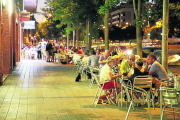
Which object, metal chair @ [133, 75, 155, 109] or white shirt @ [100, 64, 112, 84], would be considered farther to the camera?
white shirt @ [100, 64, 112, 84]

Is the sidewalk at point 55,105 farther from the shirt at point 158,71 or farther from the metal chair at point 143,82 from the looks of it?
the shirt at point 158,71

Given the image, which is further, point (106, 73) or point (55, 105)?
point (106, 73)

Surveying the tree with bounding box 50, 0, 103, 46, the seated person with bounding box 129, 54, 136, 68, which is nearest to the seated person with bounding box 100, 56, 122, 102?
the seated person with bounding box 129, 54, 136, 68

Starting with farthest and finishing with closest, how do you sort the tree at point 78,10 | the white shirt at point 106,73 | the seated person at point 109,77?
the tree at point 78,10
the white shirt at point 106,73
the seated person at point 109,77

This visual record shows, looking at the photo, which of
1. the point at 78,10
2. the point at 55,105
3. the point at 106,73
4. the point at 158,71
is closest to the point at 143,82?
the point at 158,71

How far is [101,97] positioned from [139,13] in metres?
11.2

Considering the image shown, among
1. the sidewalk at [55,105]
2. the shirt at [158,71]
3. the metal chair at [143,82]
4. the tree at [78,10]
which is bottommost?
the sidewalk at [55,105]

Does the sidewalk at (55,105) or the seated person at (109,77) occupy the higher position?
the seated person at (109,77)

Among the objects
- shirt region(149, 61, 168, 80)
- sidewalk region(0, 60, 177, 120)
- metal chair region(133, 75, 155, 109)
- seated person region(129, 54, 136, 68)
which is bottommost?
sidewalk region(0, 60, 177, 120)

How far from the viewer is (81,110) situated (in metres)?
9.27

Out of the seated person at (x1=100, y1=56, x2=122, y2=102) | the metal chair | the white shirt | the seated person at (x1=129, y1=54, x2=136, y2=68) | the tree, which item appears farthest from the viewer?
the tree

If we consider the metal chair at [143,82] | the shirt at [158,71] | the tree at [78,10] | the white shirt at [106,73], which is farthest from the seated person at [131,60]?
the tree at [78,10]

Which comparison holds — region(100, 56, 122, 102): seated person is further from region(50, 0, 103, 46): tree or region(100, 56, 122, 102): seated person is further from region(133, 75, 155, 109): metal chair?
Answer: region(50, 0, 103, 46): tree

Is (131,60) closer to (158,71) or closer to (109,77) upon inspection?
(158,71)
